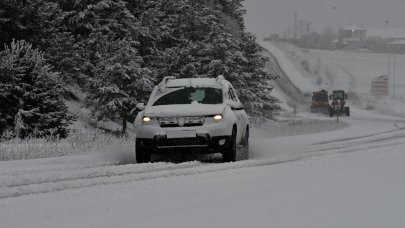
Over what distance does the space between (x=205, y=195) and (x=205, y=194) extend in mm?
82

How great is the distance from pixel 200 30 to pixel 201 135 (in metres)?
23.6

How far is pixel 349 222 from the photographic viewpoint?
576 centimetres

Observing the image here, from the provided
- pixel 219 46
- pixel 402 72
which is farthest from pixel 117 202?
pixel 402 72

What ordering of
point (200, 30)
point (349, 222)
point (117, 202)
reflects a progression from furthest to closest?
point (200, 30), point (117, 202), point (349, 222)

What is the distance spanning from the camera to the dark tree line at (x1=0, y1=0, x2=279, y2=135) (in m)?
24.4

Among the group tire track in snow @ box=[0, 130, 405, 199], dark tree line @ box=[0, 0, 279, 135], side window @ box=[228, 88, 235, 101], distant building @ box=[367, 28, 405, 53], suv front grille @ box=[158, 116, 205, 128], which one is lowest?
tire track in snow @ box=[0, 130, 405, 199]

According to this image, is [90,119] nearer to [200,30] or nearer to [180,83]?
[200,30]

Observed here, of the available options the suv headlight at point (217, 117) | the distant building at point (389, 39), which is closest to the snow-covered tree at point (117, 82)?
the suv headlight at point (217, 117)

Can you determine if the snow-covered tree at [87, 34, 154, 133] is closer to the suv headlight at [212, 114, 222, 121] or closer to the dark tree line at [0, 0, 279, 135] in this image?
the dark tree line at [0, 0, 279, 135]

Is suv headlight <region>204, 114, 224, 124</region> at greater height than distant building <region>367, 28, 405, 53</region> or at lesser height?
lesser

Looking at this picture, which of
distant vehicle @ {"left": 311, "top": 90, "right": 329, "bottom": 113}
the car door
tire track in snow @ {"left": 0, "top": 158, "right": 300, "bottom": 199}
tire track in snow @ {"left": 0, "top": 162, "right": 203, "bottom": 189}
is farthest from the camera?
distant vehicle @ {"left": 311, "top": 90, "right": 329, "bottom": 113}

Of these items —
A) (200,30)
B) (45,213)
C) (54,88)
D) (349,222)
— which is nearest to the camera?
(349,222)

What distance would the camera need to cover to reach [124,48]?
27406 millimetres

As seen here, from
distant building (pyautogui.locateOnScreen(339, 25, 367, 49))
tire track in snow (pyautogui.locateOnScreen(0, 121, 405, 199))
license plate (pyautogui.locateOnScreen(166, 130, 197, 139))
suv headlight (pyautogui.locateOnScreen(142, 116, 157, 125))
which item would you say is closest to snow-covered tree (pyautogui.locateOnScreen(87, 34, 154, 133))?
suv headlight (pyautogui.locateOnScreen(142, 116, 157, 125))
